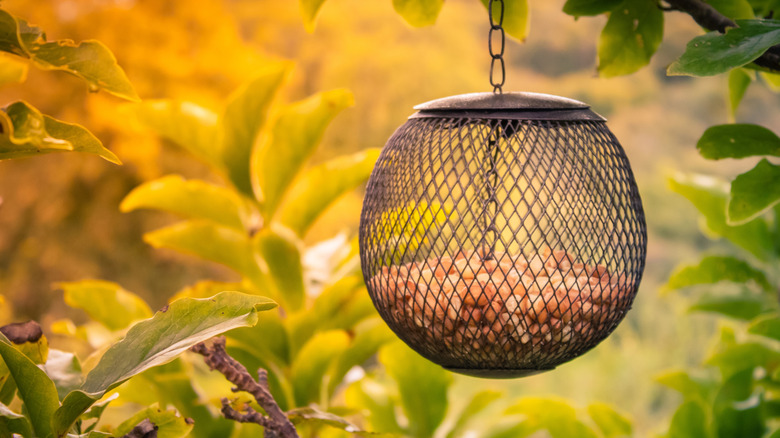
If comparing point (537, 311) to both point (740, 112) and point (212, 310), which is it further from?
point (740, 112)

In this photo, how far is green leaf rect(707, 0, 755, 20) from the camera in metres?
0.95

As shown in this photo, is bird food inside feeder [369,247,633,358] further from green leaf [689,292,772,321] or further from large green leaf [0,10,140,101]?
green leaf [689,292,772,321]

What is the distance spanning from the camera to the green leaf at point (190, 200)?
132cm

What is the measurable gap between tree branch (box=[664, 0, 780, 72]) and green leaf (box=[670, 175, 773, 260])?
0.65 metres

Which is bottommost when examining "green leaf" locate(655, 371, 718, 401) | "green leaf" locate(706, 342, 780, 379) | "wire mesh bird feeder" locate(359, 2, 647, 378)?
"green leaf" locate(655, 371, 718, 401)

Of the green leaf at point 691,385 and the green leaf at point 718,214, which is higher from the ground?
the green leaf at point 718,214

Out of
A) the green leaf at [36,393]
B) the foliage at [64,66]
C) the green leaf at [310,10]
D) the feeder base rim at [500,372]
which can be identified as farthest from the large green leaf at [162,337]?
the green leaf at [310,10]

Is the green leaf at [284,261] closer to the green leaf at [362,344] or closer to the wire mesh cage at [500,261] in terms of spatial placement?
the green leaf at [362,344]

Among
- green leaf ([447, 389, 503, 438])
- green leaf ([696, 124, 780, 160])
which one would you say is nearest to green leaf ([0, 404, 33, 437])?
green leaf ([696, 124, 780, 160])

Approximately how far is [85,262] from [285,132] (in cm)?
297

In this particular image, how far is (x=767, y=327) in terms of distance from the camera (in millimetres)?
1325

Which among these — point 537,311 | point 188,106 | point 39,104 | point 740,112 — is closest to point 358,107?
point 39,104

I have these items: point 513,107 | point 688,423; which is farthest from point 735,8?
point 688,423

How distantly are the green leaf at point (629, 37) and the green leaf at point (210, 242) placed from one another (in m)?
0.74
